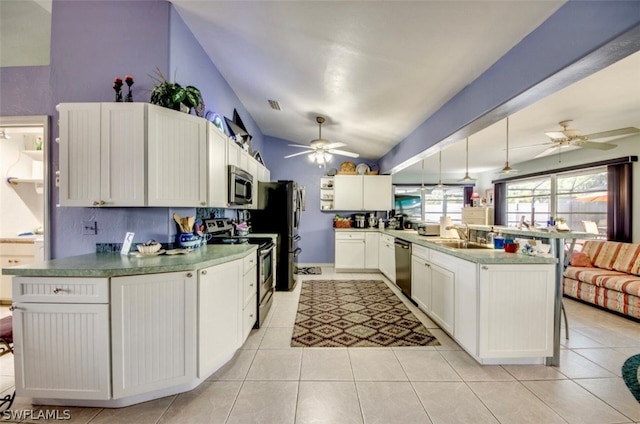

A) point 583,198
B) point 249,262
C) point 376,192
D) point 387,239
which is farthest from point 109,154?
point 583,198

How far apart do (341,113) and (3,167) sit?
4564 millimetres

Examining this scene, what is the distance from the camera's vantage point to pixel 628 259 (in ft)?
11.2

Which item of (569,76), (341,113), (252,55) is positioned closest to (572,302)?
(569,76)

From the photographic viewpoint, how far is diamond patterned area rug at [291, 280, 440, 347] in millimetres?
2502

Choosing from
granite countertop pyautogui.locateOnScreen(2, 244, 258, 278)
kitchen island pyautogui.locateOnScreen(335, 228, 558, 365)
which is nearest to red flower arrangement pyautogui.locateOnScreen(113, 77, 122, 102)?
granite countertop pyautogui.locateOnScreen(2, 244, 258, 278)

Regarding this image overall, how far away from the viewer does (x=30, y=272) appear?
151 centimetres

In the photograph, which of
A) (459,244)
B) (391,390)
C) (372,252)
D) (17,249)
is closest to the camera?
(391,390)

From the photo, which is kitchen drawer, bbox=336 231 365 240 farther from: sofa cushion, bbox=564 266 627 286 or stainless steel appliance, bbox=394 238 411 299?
sofa cushion, bbox=564 266 627 286

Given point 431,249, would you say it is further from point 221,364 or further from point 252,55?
point 252,55

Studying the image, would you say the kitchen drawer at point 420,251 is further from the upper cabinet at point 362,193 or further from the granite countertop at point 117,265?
the upper cabinet at point 362,193

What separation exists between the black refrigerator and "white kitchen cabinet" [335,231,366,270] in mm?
1425

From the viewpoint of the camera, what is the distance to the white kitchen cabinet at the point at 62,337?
60.4 inches

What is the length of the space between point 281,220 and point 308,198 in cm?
202

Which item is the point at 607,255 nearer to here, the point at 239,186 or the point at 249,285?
the point at 249,285
